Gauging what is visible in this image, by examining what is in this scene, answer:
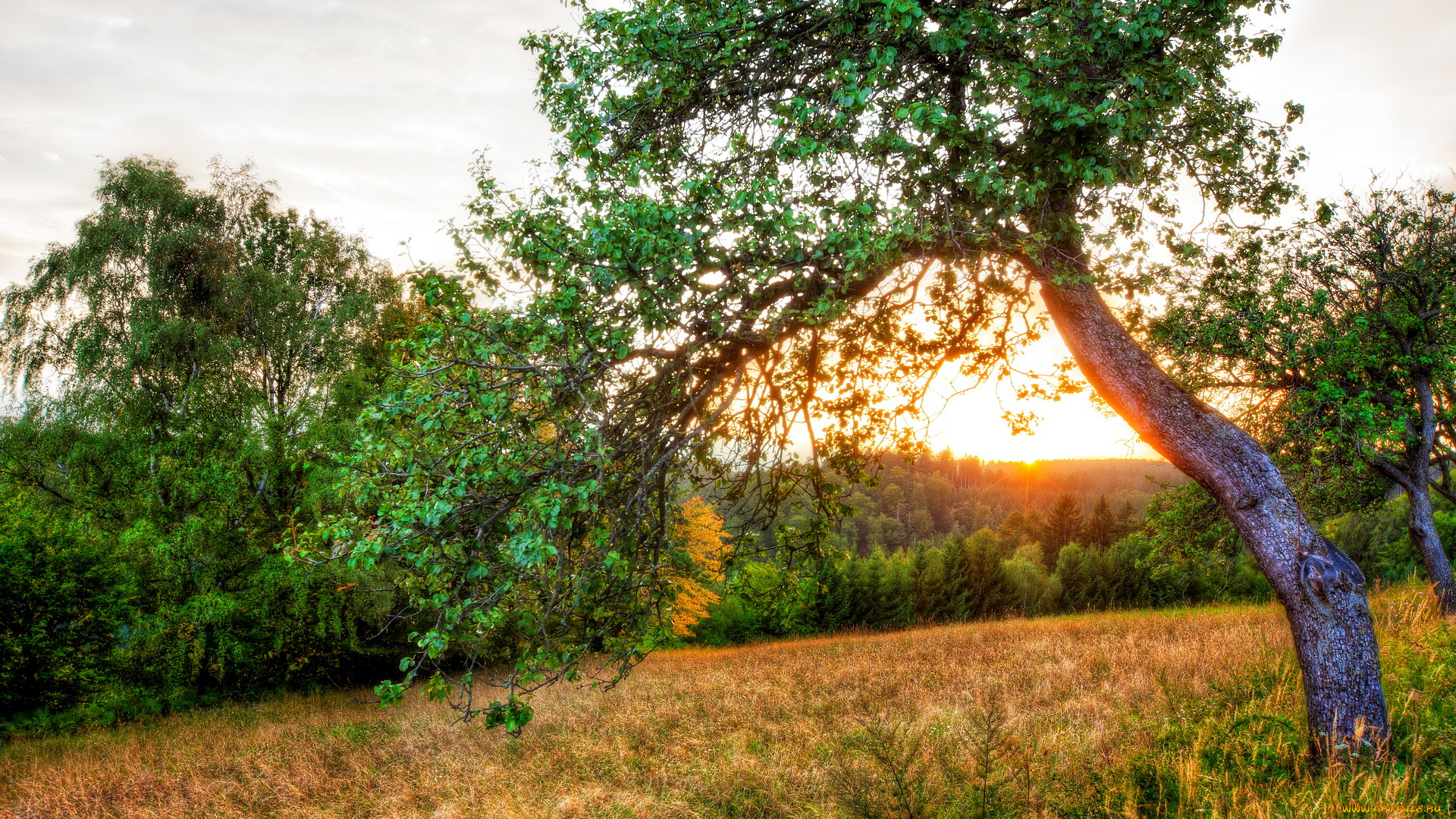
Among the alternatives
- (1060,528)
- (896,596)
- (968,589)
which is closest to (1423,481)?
(896,596)

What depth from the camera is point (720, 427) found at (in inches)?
214

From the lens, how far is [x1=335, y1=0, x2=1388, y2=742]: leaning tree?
12.3 ft

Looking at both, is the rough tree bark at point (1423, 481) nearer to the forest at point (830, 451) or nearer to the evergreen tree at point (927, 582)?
the forest at point (830, 451)

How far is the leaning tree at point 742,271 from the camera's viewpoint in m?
3.75

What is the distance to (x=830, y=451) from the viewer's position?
680 centimetres

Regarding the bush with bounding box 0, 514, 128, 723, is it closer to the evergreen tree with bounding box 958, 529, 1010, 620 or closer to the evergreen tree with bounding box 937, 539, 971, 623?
the evergreen tree with bounding box 937, 539, 971, 623

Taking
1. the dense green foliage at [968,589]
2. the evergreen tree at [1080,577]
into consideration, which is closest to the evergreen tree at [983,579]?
the dense green foliage at [968,589]

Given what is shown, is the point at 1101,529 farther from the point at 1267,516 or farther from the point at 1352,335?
the point at 1267,516

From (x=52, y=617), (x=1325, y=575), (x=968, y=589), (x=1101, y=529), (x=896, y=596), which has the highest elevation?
(x=1325, y=575)

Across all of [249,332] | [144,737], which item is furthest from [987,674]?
[249,332]

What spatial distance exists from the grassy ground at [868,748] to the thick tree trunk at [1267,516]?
14.2 inches

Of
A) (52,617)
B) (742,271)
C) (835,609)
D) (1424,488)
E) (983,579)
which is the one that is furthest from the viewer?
(983,579)

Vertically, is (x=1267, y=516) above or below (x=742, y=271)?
below

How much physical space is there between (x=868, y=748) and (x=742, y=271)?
484cm
